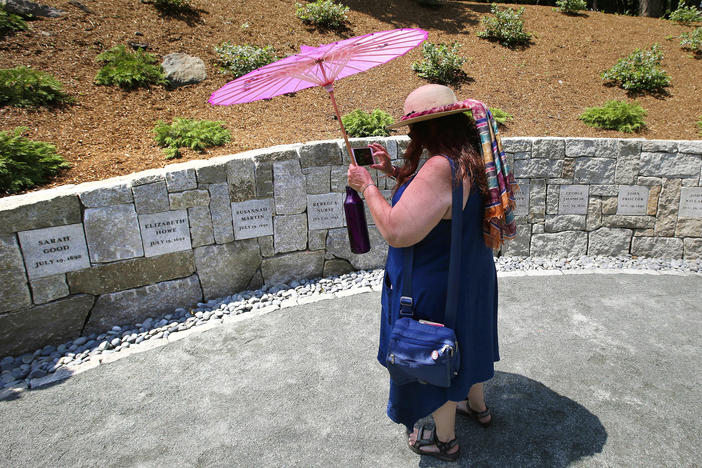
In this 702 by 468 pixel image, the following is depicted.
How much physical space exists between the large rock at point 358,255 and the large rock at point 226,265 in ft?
2.91

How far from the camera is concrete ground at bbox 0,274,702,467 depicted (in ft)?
8.93

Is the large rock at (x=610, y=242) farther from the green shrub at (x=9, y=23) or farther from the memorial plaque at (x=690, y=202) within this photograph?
the green shrub at (x=9, y=23)

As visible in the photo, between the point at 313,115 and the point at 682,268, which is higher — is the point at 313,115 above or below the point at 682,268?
above

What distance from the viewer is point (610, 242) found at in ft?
19.2

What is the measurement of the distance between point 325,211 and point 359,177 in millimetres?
2848

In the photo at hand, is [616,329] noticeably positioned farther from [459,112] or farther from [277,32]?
[277,32]

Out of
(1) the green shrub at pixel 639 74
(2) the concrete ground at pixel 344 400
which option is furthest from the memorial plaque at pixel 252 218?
(1) the green shrub at pixel 639 74

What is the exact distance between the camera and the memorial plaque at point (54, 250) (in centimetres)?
375

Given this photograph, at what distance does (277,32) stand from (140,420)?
7713 millimetres

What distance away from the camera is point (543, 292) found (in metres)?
4.81

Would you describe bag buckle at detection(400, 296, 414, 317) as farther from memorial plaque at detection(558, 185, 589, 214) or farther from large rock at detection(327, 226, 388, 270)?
memorial plaque at detection(558, 185, 589, 214)

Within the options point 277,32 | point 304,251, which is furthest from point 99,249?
point 277,32

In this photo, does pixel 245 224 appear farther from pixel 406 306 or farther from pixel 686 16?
pixel 686 16

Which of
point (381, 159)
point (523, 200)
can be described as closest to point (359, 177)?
point (381, 159)
